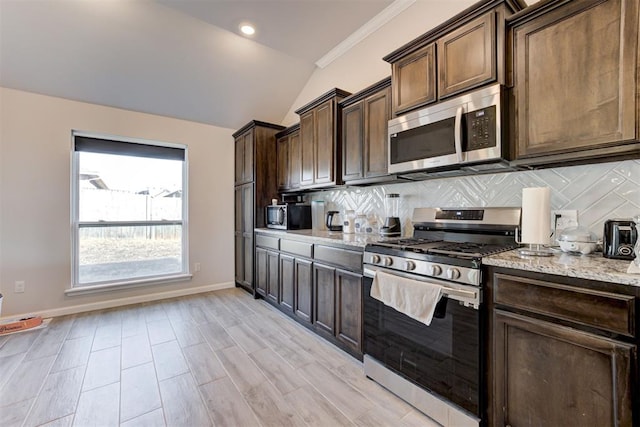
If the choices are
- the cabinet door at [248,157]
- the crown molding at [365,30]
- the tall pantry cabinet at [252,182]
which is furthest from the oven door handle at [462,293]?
the cabinet door at [248,157]

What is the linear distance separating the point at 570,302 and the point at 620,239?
0.55 meters

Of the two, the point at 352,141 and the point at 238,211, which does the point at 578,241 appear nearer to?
the point at 352,141

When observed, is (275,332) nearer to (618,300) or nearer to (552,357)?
(552,357)

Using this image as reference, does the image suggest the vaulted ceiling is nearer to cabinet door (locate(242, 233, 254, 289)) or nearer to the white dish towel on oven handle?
cabinet door (locate(242, 233, 254, 289))

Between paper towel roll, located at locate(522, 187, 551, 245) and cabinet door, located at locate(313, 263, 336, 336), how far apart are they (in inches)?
55.3

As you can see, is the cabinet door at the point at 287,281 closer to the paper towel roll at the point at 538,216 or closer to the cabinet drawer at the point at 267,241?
the cabinet drawer at the point at 267,241

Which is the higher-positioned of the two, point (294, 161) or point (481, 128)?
point (294, 161)

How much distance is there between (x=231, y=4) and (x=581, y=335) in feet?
11.5

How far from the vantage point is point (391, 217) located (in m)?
2.56

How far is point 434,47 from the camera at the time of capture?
192cm

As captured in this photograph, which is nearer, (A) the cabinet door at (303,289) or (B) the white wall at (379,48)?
(B) the white wall at (379,48)

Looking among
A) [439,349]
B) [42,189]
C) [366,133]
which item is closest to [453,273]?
[439,349]

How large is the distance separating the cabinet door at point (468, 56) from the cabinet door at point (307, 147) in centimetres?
156

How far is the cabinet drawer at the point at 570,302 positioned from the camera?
3.32 feet
